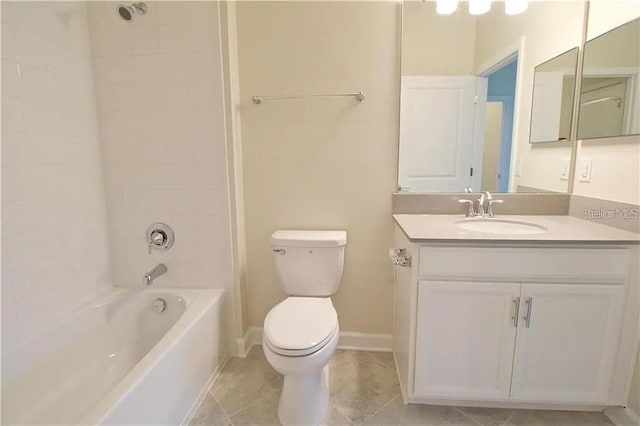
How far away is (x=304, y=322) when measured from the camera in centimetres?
153

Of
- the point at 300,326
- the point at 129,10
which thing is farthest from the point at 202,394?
the point at 129,10

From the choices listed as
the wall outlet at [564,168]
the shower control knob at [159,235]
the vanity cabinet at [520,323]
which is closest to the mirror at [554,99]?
the wall outlet at [564,168]

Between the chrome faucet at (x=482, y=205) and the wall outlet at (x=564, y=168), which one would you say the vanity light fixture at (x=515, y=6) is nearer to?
the wall outlet at (x=564, y=168)

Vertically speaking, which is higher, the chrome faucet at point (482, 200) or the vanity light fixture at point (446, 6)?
the vanity light fixture at point (446, 6)

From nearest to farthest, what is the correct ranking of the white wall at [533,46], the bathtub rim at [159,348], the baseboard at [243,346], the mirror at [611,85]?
1. the bathtub rim at [159,348]
2. the mirror at [611,85]
3. the white wall at [533,46]
4. the baseboard at [243,346]

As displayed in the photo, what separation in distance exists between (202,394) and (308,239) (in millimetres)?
946

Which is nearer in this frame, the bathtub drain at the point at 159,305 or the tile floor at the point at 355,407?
the tile floor at the point at 355,407

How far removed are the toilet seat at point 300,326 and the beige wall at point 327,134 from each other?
441 mm

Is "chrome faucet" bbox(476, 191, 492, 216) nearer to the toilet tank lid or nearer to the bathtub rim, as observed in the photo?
the toilet tank lid

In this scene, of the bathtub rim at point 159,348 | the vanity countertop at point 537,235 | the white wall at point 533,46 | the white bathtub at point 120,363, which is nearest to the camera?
the bathtub rim at point 159,348

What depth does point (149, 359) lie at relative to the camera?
129 centimetres

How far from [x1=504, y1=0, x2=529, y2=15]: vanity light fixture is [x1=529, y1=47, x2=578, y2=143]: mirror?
315mm

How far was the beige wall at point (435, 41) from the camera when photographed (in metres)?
1.78

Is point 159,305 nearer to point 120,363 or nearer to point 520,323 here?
point 120,363
